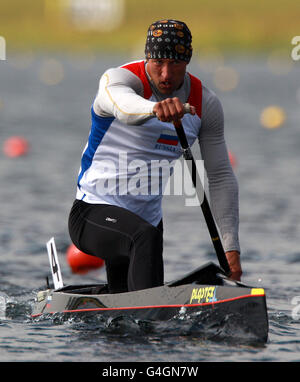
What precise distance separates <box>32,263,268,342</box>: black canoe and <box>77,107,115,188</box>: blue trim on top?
1.08 metres

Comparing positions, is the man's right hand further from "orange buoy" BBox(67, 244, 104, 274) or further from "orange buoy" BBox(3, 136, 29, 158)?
"orange buoy" BBox(3, 136, 29, 158)

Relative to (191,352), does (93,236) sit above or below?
above

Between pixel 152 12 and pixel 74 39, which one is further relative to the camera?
pixel 152 12

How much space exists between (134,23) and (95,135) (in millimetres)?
105333

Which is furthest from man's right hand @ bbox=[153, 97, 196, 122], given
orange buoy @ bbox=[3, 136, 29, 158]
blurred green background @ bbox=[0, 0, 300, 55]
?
blurred green background @ bbox=[0, 0, 300, 55]

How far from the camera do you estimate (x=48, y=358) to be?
6.84 meters

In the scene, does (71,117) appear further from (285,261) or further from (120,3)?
(120,3)

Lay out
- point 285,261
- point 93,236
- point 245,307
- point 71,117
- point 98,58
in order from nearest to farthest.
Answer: point 245,307 → point 93,236 → point 285,261 → point 71,117 → point 98,58

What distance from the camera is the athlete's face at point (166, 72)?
682 centimetres

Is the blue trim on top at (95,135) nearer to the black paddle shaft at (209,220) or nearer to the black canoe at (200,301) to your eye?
the black paddle shaft at (209,220)

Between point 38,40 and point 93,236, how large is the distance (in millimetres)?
90856

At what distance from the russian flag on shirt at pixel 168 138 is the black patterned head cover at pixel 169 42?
0.58 metres

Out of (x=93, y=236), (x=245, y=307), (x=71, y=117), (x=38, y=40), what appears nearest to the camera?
(x=245, y=307)

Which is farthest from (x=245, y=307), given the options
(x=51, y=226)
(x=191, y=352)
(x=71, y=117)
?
(x=71, y=117)
